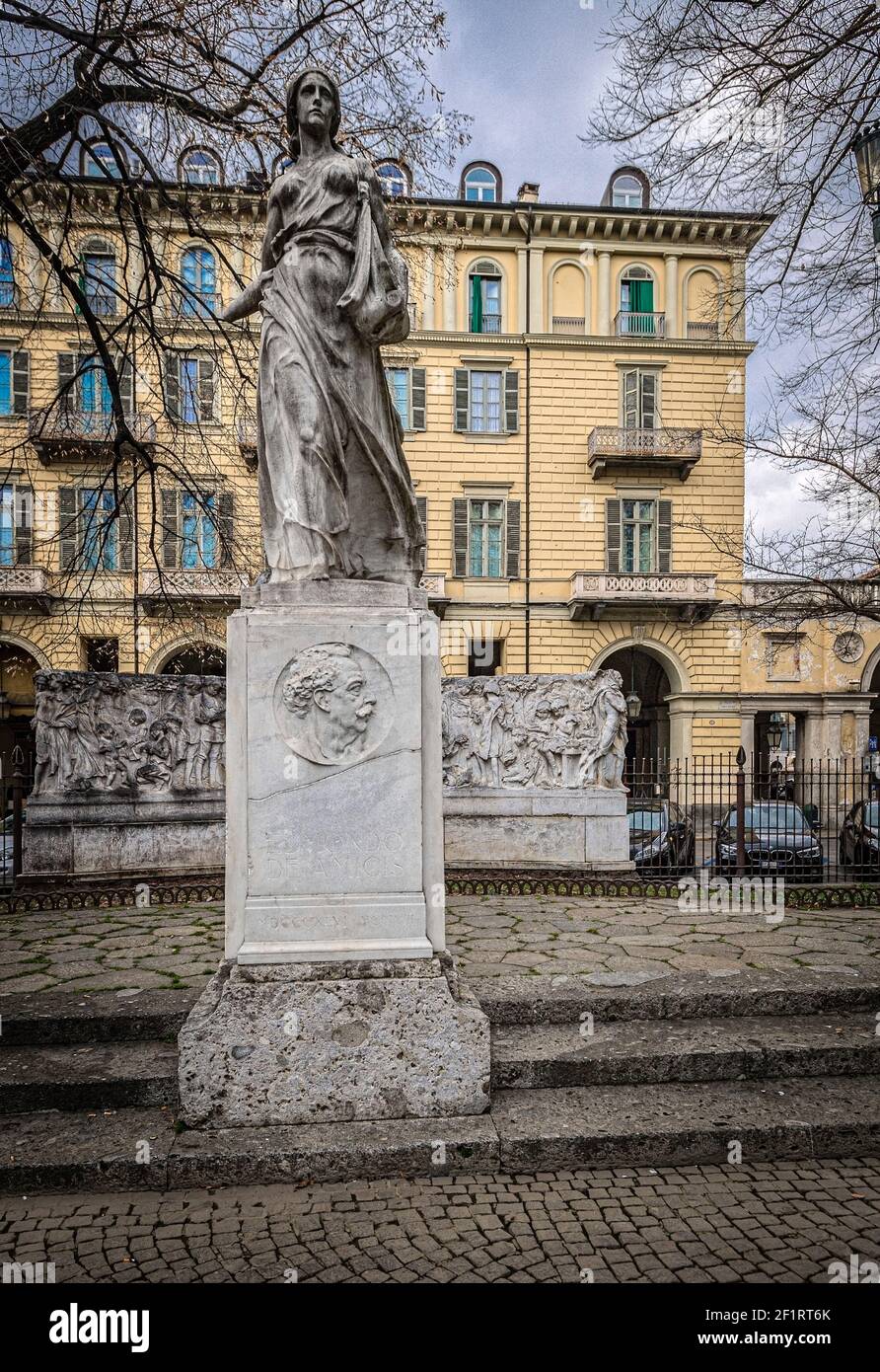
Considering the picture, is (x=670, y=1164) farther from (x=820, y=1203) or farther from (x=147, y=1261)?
(x=147, y=1261)

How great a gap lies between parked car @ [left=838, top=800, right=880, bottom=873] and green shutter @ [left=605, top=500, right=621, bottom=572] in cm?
1664

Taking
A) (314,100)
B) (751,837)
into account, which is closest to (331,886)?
(314,100)

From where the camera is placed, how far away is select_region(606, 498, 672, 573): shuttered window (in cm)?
2633

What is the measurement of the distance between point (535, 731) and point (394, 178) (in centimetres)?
620

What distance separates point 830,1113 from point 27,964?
4.68 metres

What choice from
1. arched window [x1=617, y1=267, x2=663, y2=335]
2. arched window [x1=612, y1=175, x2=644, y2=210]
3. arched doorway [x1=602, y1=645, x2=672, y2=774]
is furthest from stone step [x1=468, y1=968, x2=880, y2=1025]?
arched window [x1=612, y1=175, x2=644, y2=210]

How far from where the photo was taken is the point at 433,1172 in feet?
10.1

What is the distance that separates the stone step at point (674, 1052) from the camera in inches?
142

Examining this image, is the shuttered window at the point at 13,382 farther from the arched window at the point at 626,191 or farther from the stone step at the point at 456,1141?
the stone step at the point at 456,1141

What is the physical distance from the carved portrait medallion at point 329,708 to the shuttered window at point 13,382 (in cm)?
2419

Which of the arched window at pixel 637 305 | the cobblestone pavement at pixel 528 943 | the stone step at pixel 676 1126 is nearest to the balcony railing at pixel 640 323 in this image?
the arched window at pixel 637 305

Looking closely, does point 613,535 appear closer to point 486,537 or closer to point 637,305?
point 486,537

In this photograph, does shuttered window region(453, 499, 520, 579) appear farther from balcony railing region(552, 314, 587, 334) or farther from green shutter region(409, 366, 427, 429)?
balcony railing region(552, 314, 587, 334)

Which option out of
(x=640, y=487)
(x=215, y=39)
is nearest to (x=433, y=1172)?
(x=215, y=39)
